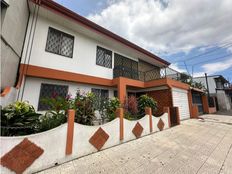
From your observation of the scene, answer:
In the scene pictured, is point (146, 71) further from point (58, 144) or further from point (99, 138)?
point (58, 144)

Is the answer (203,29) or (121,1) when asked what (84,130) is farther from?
(203,29)

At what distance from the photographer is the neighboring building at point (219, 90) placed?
2269cm

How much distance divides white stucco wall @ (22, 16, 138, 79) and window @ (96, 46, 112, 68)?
0.30 metres

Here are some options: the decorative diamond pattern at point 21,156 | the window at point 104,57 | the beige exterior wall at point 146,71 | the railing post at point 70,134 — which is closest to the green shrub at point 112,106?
the window at point 104,57

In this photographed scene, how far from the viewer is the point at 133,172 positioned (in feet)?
10.0

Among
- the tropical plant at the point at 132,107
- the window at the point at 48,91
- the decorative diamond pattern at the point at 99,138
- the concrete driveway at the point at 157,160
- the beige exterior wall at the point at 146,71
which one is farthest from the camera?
the beige exterior wall at the point at 146,71

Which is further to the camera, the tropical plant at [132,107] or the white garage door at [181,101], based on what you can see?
the white garage door at [181,101]

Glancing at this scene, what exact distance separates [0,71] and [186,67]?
24.3m

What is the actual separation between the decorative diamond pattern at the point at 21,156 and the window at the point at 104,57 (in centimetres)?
681

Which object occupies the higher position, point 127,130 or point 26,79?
point 26,79

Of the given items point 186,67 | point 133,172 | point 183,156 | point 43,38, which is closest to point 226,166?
point 183,156

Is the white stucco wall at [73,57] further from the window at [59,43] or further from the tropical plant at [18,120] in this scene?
the tropical plant at [18,120]

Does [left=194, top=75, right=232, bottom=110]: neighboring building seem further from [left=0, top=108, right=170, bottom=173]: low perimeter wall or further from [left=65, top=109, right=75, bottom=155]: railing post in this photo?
[left=65, top=109, right=75, bottom=155]: railing post

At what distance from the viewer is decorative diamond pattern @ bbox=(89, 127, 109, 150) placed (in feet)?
13.4
